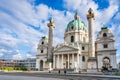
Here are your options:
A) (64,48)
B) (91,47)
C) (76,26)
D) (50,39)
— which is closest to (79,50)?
(64,48)

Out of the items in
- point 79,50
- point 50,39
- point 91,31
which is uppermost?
point 91,31

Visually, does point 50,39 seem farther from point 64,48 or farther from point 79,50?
point 79,50

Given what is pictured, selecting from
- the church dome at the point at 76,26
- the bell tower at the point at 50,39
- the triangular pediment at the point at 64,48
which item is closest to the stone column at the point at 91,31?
the triangular pediment at the point at 64,48

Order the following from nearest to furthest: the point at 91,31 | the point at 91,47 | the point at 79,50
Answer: the point at 91,47, the point at 91,31, the point at 79,50

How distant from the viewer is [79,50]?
72.2m

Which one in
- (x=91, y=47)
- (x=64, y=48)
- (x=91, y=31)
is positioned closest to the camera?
(x=91, y=47)

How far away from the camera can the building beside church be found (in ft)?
211

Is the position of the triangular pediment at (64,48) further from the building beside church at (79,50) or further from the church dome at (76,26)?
the church dome at (76,26)

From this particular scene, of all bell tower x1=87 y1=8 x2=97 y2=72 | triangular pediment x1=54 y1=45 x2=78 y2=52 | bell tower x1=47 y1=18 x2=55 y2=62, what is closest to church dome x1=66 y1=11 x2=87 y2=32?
bell tower x1=47 y1=18 x2=55 y2=62

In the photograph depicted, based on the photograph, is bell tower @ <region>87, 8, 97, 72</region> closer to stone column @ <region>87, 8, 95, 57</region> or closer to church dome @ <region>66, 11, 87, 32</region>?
stone column @ <region>87, 8, 95, 57</region>

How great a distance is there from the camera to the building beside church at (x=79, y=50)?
6438cm

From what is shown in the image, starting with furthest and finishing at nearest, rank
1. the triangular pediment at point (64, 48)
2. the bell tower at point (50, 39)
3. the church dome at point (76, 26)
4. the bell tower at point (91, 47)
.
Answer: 1. the church dome at point (76, 26)
2. the bell tower at point (50, 39)
3. the triangular pediment at point (64, 48)
4. the bell tower at point (91, 47)

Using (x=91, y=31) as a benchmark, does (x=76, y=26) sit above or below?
above

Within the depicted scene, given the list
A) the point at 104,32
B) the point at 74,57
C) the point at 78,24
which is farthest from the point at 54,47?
the point at 104,32
